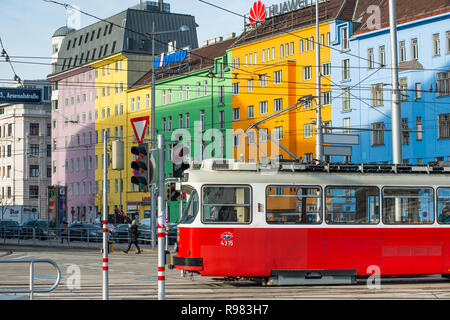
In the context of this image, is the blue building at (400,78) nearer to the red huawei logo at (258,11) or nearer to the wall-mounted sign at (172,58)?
the red huawei logo at (258,11)

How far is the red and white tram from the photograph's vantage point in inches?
800

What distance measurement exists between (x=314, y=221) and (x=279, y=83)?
48.9 metres

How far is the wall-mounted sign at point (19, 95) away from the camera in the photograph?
31.0m

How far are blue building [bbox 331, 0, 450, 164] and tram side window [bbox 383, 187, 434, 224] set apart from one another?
99.3 feet

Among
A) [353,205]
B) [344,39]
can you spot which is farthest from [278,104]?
[353,205]

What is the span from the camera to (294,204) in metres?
20.8

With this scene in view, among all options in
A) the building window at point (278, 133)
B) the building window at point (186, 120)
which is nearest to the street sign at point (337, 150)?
the building window at point (278, 133)

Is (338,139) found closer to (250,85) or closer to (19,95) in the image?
(19,95)

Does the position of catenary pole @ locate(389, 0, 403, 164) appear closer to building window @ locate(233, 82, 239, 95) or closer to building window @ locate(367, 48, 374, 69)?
building window @ locate(367, 48, 374, 69)

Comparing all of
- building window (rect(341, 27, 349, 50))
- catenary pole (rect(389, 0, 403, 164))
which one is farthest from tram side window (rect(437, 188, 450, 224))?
building window (rect(341, 27, 349, 50))

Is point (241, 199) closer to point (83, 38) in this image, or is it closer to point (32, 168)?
point (83, 38)

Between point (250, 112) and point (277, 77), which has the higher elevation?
point (277, 77)

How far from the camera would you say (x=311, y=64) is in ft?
217
